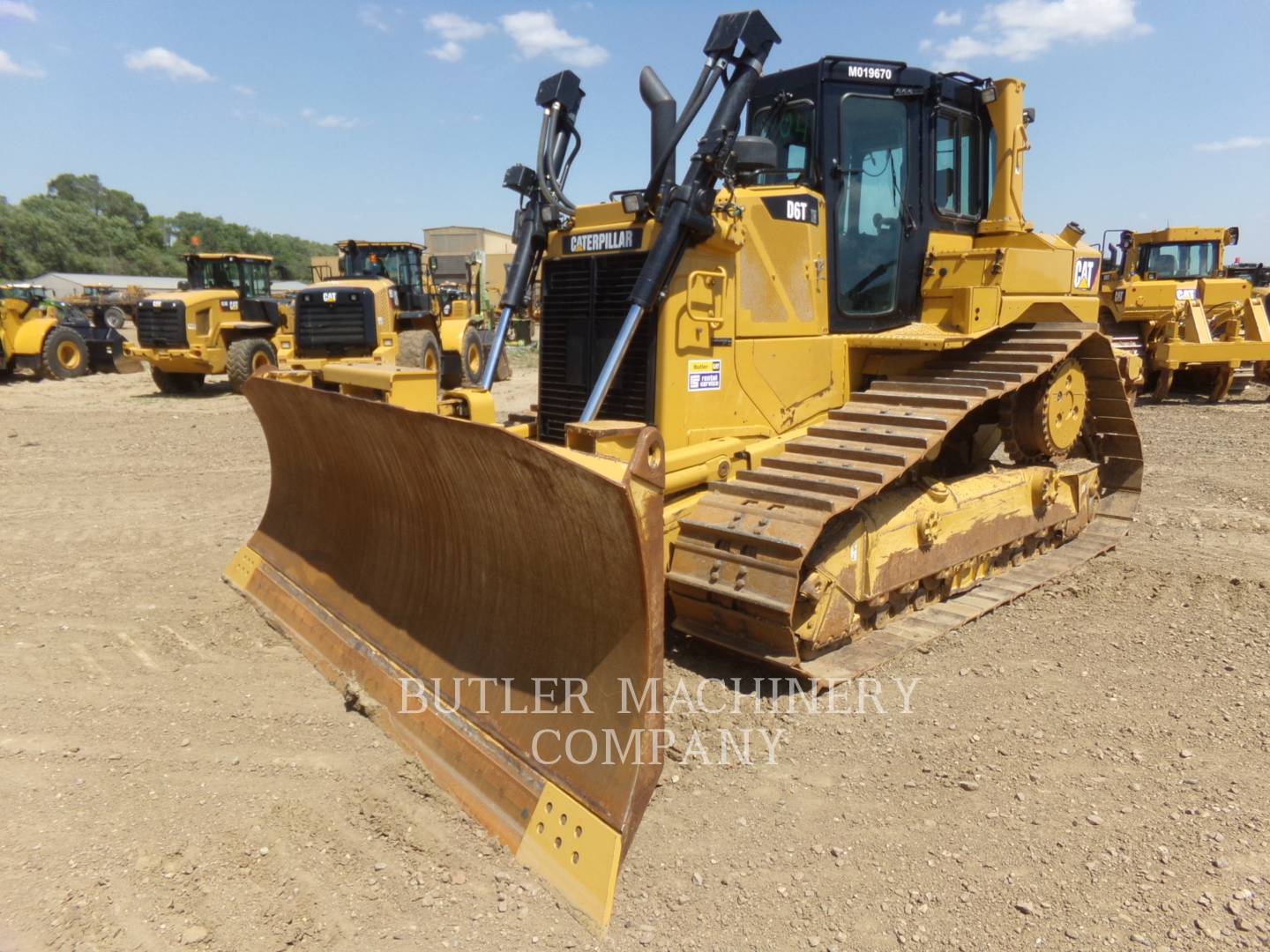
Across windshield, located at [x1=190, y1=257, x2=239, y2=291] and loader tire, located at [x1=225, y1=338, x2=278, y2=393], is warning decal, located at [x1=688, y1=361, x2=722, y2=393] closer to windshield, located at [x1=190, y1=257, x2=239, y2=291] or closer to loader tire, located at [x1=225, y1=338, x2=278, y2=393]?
loader tire, located at [x1=225, y1=338, x2=278, y2=393]

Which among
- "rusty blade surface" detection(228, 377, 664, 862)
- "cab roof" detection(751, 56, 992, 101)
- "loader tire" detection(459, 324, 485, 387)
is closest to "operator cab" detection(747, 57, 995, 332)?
"cab roof" detection(751, 56, 992, 101)

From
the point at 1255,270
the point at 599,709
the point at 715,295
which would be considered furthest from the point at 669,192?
the point at 1255,270

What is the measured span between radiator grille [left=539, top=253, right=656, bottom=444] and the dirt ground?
1.40 m

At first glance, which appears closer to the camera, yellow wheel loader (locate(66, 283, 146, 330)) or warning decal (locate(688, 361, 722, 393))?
warning decal (locate(688, 361, 722, 393))

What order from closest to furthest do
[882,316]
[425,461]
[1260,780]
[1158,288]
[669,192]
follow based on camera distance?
1. [1260,780]
2. [425,461]
3. [669,192]
4. [882,316]
5. [1158,288]

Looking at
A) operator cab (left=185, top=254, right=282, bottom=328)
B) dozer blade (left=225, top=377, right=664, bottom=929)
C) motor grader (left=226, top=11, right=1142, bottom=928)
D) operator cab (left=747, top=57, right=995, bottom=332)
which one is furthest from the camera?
operator cab (left=185, top=254, right=282, bottom=328)

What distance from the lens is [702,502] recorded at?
14.3 ft

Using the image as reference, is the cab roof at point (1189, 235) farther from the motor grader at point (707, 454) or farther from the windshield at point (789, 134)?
the windshield at point (789, 134)

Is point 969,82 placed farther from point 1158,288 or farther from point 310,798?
point 1158,288

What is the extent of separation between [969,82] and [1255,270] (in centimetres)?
2235

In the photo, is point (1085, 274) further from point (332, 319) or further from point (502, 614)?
point (332, 319)

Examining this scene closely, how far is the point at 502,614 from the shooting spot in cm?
367

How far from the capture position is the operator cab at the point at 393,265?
1644 centimetres

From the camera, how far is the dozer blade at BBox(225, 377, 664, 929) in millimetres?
2914
